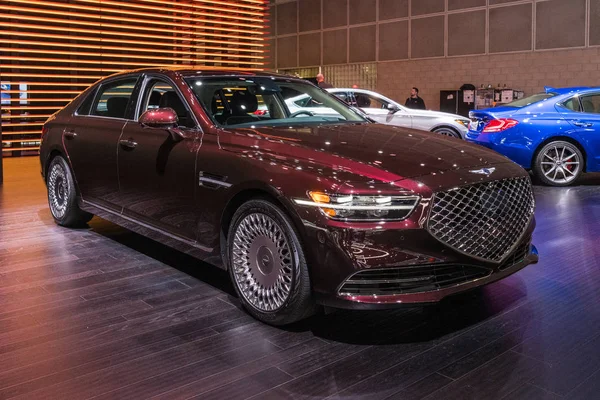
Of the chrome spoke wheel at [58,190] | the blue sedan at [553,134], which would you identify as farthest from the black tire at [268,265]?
the blue sedan at [553,134]

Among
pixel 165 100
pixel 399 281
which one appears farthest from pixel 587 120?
pixel 399 281

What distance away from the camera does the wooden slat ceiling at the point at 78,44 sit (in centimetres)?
1129

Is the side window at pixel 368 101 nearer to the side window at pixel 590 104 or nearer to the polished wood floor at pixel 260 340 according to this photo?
the side window at pixel 590 104

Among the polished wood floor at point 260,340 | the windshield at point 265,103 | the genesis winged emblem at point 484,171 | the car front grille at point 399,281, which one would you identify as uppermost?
the windshield at point 265,103

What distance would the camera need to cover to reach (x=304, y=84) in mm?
4703

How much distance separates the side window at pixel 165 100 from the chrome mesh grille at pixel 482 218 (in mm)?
1706

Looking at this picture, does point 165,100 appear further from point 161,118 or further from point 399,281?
point 399,281

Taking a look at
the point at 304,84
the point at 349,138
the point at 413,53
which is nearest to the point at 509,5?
the point at 413,53

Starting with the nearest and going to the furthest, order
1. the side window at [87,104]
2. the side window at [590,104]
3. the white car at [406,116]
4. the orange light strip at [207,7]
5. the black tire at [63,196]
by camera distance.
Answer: the side window at [87,104], the black tire at [63,196], the side window at [590,104], the white car at [406,116], the orange light strip at [207,7]

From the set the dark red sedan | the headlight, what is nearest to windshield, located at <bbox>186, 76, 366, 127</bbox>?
the dark red sedan

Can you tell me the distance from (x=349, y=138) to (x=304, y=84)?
4.22 ft

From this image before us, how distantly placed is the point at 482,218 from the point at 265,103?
1852 mm

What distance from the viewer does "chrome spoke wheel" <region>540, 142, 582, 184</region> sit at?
8.43 metres

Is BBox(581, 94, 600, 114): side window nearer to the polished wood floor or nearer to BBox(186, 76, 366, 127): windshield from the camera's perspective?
the polished wood floor
